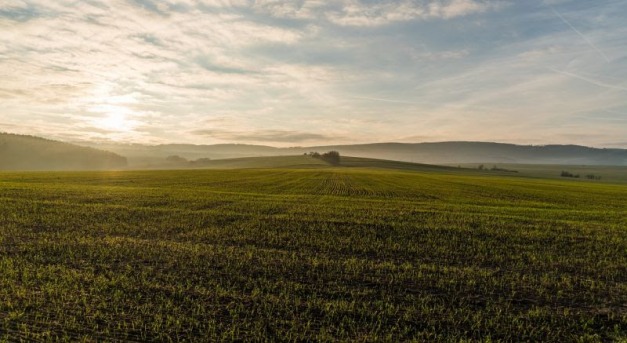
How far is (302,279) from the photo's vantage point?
11.6 metres

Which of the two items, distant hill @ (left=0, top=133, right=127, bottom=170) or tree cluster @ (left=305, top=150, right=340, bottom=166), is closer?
tree cluster @ (left=305, top=150, right=340, bottom=166)

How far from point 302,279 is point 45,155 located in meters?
210

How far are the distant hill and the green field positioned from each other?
600 ft

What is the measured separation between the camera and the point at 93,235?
660 inches

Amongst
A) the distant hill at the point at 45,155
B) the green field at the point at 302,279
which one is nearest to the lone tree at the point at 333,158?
the distant hill at the point at 45,155

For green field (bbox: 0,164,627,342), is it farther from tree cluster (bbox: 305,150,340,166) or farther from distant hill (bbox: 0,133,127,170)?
distant hill (bbox: 0,133,127,170)

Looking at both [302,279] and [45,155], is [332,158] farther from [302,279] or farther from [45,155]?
[302,279]

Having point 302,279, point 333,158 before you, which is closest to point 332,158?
point 333,158


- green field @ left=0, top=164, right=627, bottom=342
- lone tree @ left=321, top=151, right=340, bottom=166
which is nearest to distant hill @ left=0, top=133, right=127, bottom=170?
lone tree @ left=321, top=151, right=340, bottom=166

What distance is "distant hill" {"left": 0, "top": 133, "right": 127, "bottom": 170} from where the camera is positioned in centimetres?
16588

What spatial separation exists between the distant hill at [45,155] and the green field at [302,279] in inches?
7195

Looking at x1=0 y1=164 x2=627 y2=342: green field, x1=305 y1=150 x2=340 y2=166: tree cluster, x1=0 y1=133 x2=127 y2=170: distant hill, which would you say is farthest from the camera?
x1=0 y1=133 x2=127 y2=170: distant hill

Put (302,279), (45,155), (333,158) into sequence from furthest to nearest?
(45,155), (333,158), (302,279)

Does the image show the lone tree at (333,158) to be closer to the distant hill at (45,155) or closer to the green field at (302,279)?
the distant hill at (45,155)
